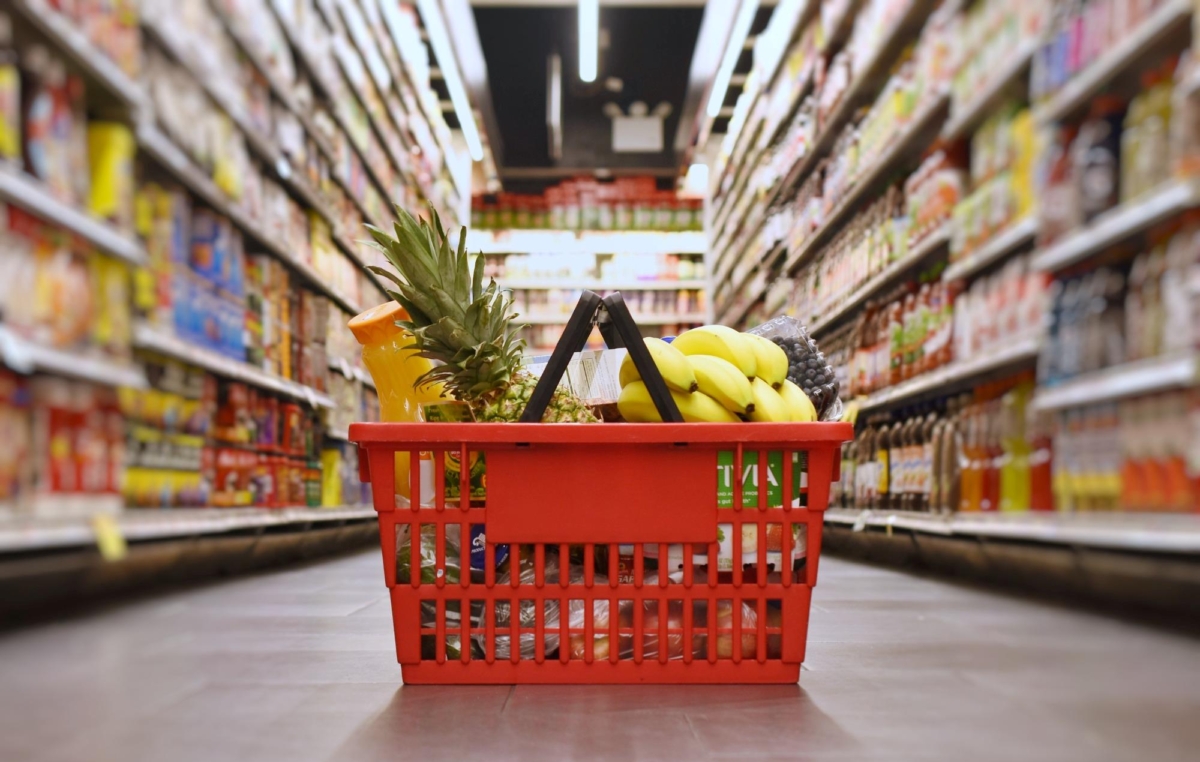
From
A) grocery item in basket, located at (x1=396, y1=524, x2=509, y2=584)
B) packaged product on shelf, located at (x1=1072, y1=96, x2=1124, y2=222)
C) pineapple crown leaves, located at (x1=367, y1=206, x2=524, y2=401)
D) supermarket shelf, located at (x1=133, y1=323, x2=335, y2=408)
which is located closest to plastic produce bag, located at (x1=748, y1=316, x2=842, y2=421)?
pineapple crown leaves, located at (x1=367, y1=206, x2=524, y2=401)

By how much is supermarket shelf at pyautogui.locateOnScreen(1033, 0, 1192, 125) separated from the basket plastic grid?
1.32 m

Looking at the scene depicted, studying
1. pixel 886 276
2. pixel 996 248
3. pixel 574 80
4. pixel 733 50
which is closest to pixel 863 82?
pixel 886 276

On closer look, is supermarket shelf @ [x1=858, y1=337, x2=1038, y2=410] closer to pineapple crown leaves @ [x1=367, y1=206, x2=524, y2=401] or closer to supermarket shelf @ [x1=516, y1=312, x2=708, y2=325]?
pineapple crown leaves @ [x1=367, y1=206, x2=524, y2=401]

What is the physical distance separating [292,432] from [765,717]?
334 cm

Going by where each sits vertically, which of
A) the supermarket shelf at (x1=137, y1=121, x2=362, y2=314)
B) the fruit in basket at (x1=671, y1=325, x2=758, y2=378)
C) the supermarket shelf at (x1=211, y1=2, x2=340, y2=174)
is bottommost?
the fruit in basket at (x1=671, y1=325, x2=758, y2=378)

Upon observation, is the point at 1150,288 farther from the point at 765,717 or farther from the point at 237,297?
the point at 237,297

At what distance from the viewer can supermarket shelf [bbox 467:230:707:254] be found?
9.70m

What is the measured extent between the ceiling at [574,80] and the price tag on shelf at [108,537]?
19.3 feet

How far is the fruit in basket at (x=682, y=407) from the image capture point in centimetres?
131

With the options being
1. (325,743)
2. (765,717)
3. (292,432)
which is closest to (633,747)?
(765,717)

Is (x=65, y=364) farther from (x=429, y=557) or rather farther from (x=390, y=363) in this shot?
(x=429, y=557)

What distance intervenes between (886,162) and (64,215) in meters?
2.91

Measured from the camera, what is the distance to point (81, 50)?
2105 mm

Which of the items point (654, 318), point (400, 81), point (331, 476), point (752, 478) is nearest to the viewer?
point (752, 478)
